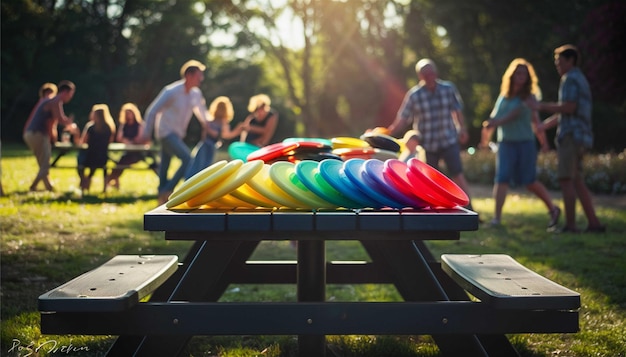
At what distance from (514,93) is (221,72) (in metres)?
38.7

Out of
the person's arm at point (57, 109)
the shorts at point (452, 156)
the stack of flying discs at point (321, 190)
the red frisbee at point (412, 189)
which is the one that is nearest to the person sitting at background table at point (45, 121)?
the person's arm at point (57, 109)

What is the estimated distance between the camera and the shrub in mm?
15422

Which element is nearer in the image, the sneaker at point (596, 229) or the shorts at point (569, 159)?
the shorts at point (569, 159)

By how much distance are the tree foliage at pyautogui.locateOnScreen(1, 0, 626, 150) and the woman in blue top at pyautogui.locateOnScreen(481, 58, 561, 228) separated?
10192mm

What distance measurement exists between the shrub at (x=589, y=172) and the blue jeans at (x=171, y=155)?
18.2ft

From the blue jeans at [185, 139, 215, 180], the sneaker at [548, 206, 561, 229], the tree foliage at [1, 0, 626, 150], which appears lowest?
the sneaker at [548, 206, 561, 229]

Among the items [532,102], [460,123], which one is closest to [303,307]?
[532,102]

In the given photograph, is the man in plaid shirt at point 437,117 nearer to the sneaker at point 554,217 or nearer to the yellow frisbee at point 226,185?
Answer: the sneaker at point 554,217

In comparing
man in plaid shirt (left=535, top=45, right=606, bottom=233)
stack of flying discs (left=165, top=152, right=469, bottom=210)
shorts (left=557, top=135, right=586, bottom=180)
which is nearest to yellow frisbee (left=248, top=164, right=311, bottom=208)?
stack of flying discs (left=165, top=152, right=469, bottom=210)

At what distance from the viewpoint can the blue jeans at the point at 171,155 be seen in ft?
34.9

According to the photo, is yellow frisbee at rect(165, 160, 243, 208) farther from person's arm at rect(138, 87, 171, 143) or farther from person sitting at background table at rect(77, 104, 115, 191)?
person sitting at background table at rect(77, 104, 115, 191)

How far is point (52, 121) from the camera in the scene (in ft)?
42.3

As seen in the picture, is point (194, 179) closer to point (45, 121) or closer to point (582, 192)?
point (582, 192)

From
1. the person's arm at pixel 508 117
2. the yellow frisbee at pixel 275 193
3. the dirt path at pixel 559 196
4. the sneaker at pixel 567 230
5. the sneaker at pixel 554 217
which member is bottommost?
the dirt path at pixel 559 196
